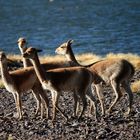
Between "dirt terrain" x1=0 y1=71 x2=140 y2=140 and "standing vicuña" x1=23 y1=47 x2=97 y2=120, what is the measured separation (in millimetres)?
567

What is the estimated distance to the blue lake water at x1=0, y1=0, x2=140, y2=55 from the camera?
42969 mm

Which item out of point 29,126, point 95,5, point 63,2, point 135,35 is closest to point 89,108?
point 29,126

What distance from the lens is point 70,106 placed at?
1498 centimetres

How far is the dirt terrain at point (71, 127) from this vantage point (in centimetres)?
1195

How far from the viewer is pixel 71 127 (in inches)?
497

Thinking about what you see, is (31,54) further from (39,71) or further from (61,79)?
(61,79)

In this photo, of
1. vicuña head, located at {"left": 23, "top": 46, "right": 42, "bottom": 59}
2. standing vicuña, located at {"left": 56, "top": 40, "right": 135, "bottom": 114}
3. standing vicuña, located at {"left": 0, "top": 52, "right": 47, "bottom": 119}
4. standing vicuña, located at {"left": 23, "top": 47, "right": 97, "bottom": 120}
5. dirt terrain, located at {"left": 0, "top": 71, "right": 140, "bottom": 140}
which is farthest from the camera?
standing vicuña, located at {"left": 56, "top": 40, "right": 135, "bottom": 114}

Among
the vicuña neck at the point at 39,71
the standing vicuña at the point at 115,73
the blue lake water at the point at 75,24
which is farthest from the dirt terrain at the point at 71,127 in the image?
the blue lake water at the point at 75,24

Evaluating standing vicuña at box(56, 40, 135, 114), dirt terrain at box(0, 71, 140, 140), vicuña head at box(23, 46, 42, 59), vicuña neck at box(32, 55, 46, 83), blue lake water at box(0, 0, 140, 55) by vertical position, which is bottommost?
blue lake water at box(0, 0, 140, 55)

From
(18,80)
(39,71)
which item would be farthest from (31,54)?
(18,80)

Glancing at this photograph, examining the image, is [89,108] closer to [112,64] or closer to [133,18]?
[112,64]

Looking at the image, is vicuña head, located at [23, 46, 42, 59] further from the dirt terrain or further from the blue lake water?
the blue lake water

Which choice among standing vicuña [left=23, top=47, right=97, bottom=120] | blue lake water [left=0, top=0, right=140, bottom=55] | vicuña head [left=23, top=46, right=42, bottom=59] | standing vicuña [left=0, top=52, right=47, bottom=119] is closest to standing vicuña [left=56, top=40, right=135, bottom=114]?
standing vicuña [left=23, top=47, right=97, bottom=120]

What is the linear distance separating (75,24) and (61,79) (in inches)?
1927
